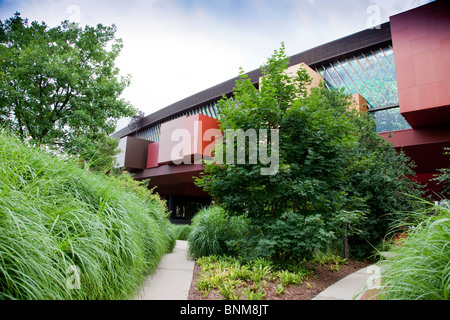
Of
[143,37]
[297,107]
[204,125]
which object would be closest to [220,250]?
[297,107]

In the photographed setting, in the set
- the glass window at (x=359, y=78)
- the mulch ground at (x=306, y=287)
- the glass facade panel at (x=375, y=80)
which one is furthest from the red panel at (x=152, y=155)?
the mulch ground at (x=306, y=287)

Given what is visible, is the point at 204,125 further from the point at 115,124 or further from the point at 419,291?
the point at 419,291

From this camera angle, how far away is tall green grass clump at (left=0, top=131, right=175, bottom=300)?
65.1 inches

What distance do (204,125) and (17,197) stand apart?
46.0ft

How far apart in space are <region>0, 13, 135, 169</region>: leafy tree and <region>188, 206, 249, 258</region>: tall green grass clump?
164 inches

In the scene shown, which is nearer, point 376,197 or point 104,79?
point 376,197

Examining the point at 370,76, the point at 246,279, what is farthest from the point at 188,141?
the point at 246,279

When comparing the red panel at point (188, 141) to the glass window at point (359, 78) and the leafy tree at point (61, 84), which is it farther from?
the glass window at point (359, 78)

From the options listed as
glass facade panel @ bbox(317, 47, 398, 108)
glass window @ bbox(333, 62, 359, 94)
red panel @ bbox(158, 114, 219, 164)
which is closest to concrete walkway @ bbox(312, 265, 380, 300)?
glass facade panel @ bbox(317, 47, 398, 108)

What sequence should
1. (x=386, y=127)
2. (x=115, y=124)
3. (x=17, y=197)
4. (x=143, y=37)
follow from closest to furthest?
(x=17, y=197), (x=143, y=37), (x=115, y=124), (x=386, y=127)

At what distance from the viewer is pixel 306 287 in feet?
11.5

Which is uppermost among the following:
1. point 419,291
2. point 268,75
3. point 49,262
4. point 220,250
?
point 268,75

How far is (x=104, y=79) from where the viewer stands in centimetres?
962

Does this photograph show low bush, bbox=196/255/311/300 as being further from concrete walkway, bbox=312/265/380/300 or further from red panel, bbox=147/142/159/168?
red panel, bbox=147/142/159/168
